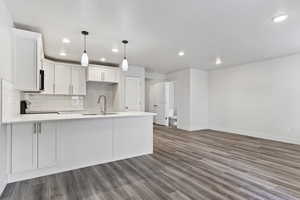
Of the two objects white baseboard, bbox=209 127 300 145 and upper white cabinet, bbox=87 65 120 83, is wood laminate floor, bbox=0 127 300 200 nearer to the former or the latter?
white baseboard, bbox=209 127 300 145

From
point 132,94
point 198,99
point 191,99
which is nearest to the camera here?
point 132,94

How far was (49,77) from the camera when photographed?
15.0 ft

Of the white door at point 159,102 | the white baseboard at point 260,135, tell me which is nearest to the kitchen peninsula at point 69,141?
the white baseboard at point 260,135

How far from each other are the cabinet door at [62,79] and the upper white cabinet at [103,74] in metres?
0.60

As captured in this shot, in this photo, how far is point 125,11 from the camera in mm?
2348

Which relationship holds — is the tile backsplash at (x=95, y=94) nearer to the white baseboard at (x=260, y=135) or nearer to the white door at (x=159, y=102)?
the white door at (x=159, y=102)

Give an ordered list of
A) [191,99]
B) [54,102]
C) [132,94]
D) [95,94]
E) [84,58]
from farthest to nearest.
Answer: [191,99] → [132,94] → [95,94] → [54,102] → [84,58]

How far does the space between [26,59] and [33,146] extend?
1.46m

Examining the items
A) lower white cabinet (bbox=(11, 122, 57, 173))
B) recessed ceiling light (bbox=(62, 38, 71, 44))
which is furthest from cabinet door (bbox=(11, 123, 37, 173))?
recessed ceiling light (bbox=(62, 38, 71, 44))

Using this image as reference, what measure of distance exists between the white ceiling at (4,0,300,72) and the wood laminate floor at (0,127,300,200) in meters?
2.50

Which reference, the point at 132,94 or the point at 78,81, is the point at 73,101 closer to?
the point at 78,81

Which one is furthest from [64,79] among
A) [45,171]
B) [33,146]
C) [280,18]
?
[280,18]

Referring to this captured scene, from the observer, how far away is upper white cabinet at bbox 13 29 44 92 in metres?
2.64

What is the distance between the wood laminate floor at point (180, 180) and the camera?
2031mm
